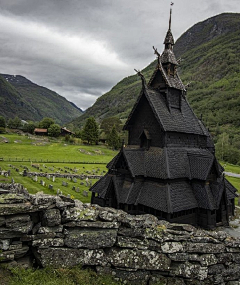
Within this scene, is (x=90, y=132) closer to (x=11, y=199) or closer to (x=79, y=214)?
(x=79, y=214)

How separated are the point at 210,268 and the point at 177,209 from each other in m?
8.34

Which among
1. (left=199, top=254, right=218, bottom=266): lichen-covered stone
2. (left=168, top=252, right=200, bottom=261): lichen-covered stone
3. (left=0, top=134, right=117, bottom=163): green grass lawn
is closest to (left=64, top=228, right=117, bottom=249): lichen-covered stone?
(left=168, top=252, right=200, bottom=261): lichen-covered stone

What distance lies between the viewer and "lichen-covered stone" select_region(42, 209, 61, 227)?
292 inches

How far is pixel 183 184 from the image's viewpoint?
19.6m

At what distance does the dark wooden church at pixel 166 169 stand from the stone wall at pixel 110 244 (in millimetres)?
7801

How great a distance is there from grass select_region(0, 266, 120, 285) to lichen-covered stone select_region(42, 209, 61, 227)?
4.50 feet

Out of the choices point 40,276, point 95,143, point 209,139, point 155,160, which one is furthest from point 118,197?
point 95,143

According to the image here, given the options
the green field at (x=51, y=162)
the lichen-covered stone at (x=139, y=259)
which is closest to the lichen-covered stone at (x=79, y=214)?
the lichen-covered stone at (x=139, y=259)

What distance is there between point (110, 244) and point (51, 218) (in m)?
2.26

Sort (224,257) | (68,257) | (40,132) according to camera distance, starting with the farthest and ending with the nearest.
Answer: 1. (40,132)
2. (224,257)
3. (68,257)

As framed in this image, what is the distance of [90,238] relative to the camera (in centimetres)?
780

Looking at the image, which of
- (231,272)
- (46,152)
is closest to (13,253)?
(231,272)

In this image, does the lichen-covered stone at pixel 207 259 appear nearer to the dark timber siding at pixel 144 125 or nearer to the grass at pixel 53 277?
the grass at pixel 53 277

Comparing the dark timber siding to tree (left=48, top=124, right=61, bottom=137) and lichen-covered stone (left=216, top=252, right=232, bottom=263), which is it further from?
tree (left=48, top=124, right=61, bottom=137)
